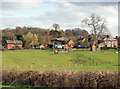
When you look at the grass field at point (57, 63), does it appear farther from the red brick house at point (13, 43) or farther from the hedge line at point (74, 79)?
the red brick house at point (13, 43)

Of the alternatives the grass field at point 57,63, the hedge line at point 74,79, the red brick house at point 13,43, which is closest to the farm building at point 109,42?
the red brick house at point 13,43

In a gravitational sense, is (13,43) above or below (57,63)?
above

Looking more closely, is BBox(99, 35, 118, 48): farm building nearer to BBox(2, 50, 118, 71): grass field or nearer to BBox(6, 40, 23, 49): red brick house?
BBox(6, 40, 23, 49): red brick house

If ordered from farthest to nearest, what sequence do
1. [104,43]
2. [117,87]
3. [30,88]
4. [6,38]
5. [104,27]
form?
[104,43]
[6,38]
[104,27]
[30,88]
[117,87]

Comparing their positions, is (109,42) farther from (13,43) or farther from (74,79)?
(74,79)

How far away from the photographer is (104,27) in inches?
2559

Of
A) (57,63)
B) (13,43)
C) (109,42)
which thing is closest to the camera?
(57,63)

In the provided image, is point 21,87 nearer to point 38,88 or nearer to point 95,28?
point 38,88

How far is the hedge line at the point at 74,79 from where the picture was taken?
13.1 meters

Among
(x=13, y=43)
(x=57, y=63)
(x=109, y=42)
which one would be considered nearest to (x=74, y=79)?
(x=57, y=63)

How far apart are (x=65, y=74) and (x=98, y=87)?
8.86 ft

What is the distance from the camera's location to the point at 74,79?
528 inches

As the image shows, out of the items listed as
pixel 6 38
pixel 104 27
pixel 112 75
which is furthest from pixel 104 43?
pixel 112 75

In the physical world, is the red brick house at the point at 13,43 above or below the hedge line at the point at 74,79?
above
